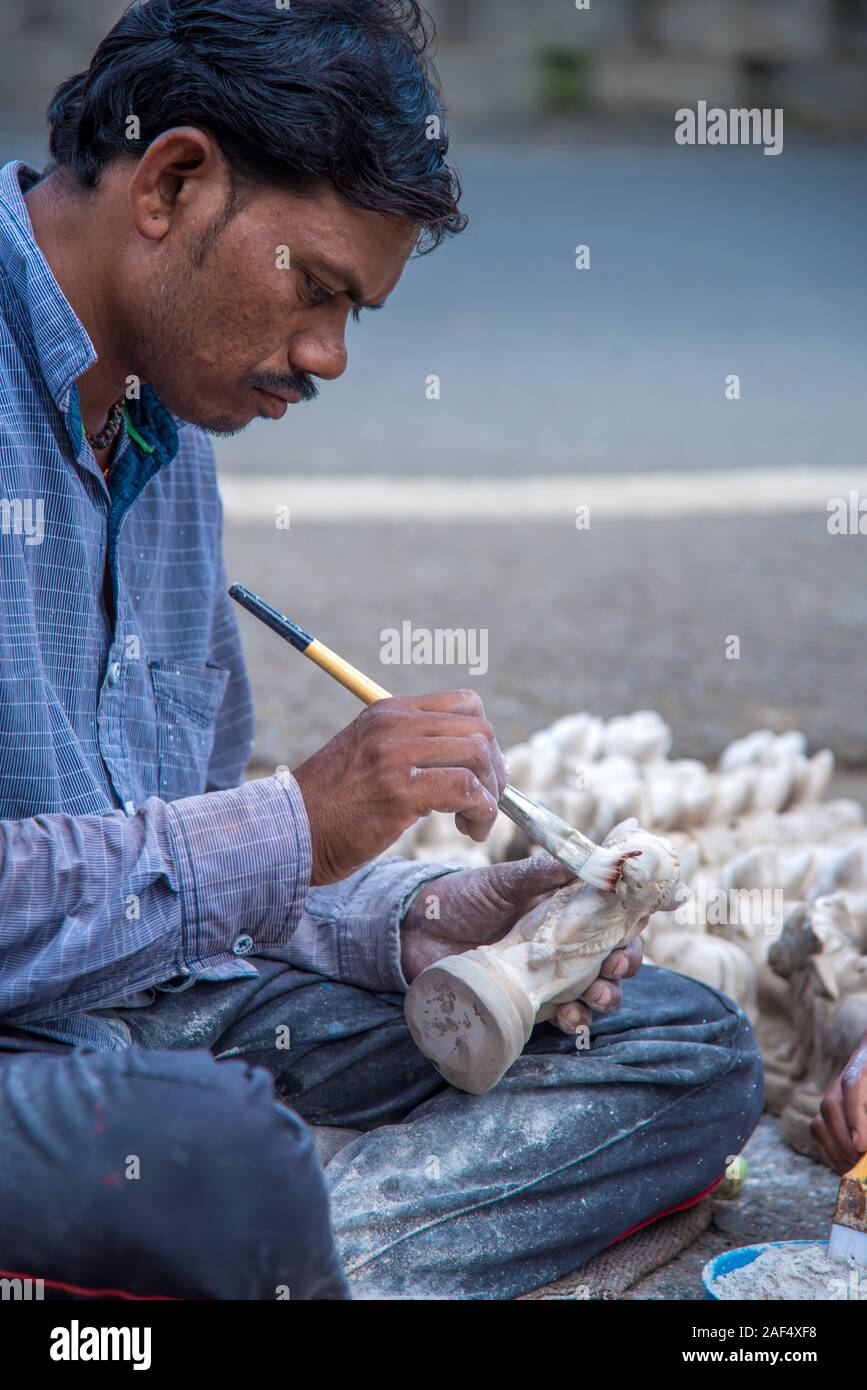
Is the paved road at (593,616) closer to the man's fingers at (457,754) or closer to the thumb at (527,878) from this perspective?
the thumb at (527,878)

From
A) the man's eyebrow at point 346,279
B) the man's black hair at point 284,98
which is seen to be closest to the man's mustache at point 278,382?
the man's eyebrow at point 346,279

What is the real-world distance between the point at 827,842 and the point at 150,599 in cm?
138

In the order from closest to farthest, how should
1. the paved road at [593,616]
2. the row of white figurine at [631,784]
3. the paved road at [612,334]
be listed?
1. the row of white figurine at [631,784]
2. the paved road at [593,616]
3. the paved road at [612,334]

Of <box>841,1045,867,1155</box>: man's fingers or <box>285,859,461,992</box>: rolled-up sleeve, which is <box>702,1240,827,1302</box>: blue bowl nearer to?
<box>841,1045,867,1155</box>: man's fingers

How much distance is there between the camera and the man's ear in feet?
5.74

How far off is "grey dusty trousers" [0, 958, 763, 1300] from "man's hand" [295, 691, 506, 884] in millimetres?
271

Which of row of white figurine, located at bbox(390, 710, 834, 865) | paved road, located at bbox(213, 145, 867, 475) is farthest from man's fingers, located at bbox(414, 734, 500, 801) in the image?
paved road, located at bbox(213, 145, 867, 475)

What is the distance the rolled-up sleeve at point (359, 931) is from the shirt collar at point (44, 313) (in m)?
0.74

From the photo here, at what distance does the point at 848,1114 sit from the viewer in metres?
1.89

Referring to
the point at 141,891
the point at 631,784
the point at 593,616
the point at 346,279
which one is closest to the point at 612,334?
the point at 593,616

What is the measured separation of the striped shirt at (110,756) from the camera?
5.27 ft

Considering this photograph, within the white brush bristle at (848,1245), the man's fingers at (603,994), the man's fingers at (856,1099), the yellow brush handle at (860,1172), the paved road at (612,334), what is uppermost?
the paved road at (612,334)
